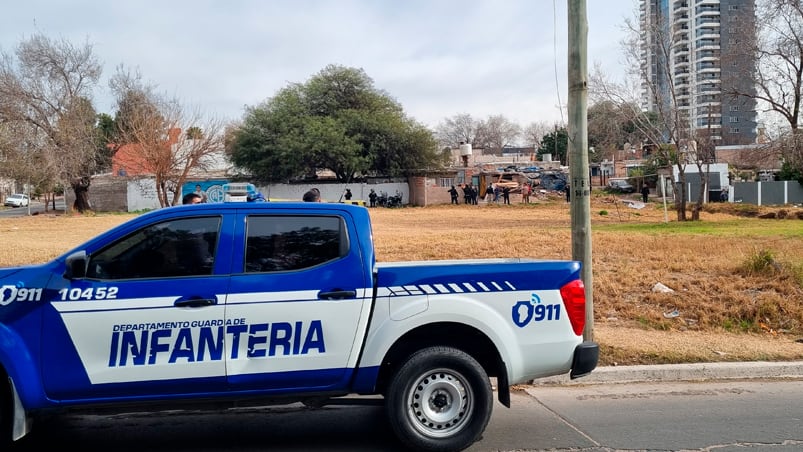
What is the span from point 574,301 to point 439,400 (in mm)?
1253

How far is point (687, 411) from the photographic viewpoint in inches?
236

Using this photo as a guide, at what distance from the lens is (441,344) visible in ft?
16.3

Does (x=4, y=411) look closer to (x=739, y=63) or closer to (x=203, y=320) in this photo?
(x=203, y=320)

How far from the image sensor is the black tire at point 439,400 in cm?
470

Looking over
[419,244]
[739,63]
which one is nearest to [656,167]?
[739,63]

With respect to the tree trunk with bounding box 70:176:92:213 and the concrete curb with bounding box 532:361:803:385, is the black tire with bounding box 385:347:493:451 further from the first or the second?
the tree trunk with bounding box 70:176:92:213

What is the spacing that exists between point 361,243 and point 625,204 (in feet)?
129

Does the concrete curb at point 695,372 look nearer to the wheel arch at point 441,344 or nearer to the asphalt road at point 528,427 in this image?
the asphalt road at point 528,427

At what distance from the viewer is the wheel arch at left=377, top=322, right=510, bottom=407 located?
192 inches

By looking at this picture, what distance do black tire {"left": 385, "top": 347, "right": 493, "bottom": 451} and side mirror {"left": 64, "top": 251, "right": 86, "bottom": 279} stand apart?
2.26 meters

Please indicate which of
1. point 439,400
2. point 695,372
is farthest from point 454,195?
point 439,400

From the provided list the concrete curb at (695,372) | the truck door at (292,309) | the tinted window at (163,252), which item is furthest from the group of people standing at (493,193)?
the tinted window at (163,252)

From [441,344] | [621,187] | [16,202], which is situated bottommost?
[441,344]

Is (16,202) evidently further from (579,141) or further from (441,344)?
(441,344)
